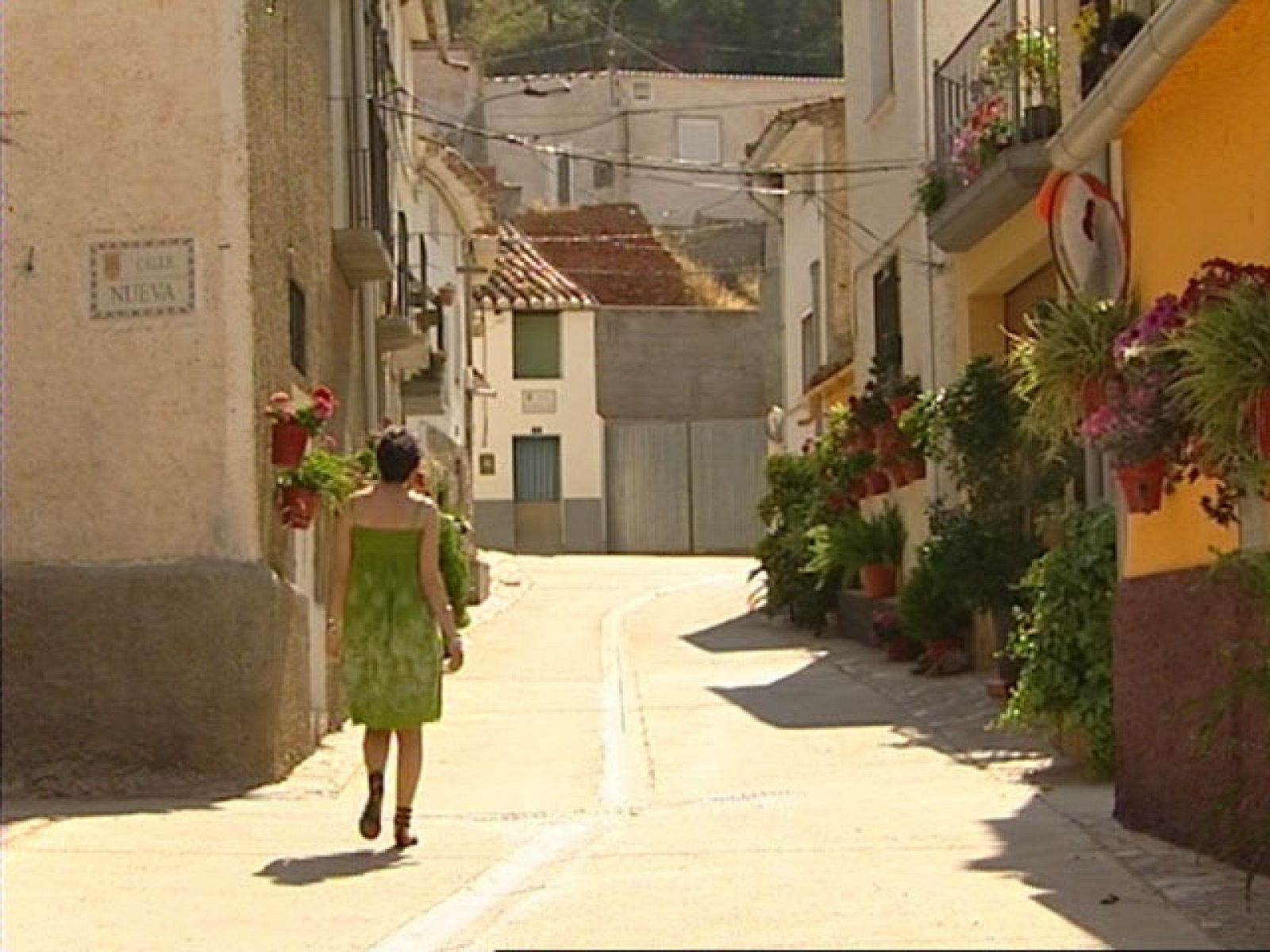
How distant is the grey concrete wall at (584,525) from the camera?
47750mm

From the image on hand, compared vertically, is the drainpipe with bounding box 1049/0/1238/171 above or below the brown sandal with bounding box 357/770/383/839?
above

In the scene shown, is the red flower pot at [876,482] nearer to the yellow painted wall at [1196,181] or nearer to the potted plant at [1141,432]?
the yellow painted wall at [1196,181]

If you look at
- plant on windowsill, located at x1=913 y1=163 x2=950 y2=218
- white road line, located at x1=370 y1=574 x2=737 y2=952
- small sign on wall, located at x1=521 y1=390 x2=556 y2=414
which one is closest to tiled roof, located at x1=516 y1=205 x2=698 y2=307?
small sign on wall, located at x1=521 y1=390 x2=556 y2=414

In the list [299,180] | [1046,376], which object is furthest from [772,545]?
[1046,376]

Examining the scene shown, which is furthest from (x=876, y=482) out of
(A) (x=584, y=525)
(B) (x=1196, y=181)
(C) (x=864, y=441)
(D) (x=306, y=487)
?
(A) (x=584, y=525)

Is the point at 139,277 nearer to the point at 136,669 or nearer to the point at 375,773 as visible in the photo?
the point at 136,669

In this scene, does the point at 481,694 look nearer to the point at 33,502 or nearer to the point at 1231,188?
the point at 33,502

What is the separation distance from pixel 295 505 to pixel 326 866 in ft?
12.6

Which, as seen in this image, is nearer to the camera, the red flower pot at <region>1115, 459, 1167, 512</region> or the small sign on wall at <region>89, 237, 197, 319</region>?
the red flower pot at <region>1115, 459, 1167, 512</region>

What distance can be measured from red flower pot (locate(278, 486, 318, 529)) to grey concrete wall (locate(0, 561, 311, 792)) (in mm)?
797

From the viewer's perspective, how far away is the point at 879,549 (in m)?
22.2

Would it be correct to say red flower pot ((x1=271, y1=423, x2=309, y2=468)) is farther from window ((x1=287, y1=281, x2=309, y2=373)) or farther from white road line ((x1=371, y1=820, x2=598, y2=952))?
white road line ((x1=371, y1=820, x2=598, y2=952))

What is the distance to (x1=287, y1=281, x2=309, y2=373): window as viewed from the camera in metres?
14.6

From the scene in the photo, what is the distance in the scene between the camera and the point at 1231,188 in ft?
29.0
